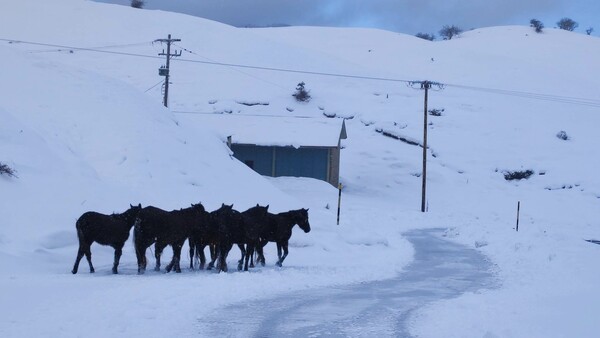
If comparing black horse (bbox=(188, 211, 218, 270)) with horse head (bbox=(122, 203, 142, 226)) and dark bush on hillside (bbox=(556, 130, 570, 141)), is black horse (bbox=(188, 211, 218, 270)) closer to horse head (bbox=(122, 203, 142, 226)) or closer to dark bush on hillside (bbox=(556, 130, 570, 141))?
horse head (bbox=(122, 203, 142, 226))

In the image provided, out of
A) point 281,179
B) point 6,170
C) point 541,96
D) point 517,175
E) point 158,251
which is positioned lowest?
point 158,251

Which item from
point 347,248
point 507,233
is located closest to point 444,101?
point 507,233

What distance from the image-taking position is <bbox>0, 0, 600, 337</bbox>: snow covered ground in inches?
484

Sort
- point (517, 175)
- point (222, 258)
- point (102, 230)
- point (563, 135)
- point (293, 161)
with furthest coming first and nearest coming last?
point (563, 135), point (517, 175), point (293, 161), point (222, 258), point (102, 230)

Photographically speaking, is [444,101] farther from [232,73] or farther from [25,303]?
[25,303]

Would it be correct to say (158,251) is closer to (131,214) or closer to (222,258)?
(131,214)

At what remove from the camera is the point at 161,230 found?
16219mm

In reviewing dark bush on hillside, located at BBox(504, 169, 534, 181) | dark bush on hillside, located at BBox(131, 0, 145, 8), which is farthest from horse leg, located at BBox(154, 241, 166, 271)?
dark bush on hillside, located at BBox(131, 0, 145, 8)

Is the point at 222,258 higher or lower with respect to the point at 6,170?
lower

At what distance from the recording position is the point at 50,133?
75.9 ft

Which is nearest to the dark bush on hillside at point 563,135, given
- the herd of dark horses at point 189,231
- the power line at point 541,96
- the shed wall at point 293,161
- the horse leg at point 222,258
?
the power line at point 541,96

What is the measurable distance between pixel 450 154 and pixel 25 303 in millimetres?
52368

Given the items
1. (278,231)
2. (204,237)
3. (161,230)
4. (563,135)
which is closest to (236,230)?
(204,237)

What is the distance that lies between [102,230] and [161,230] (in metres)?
1.44
